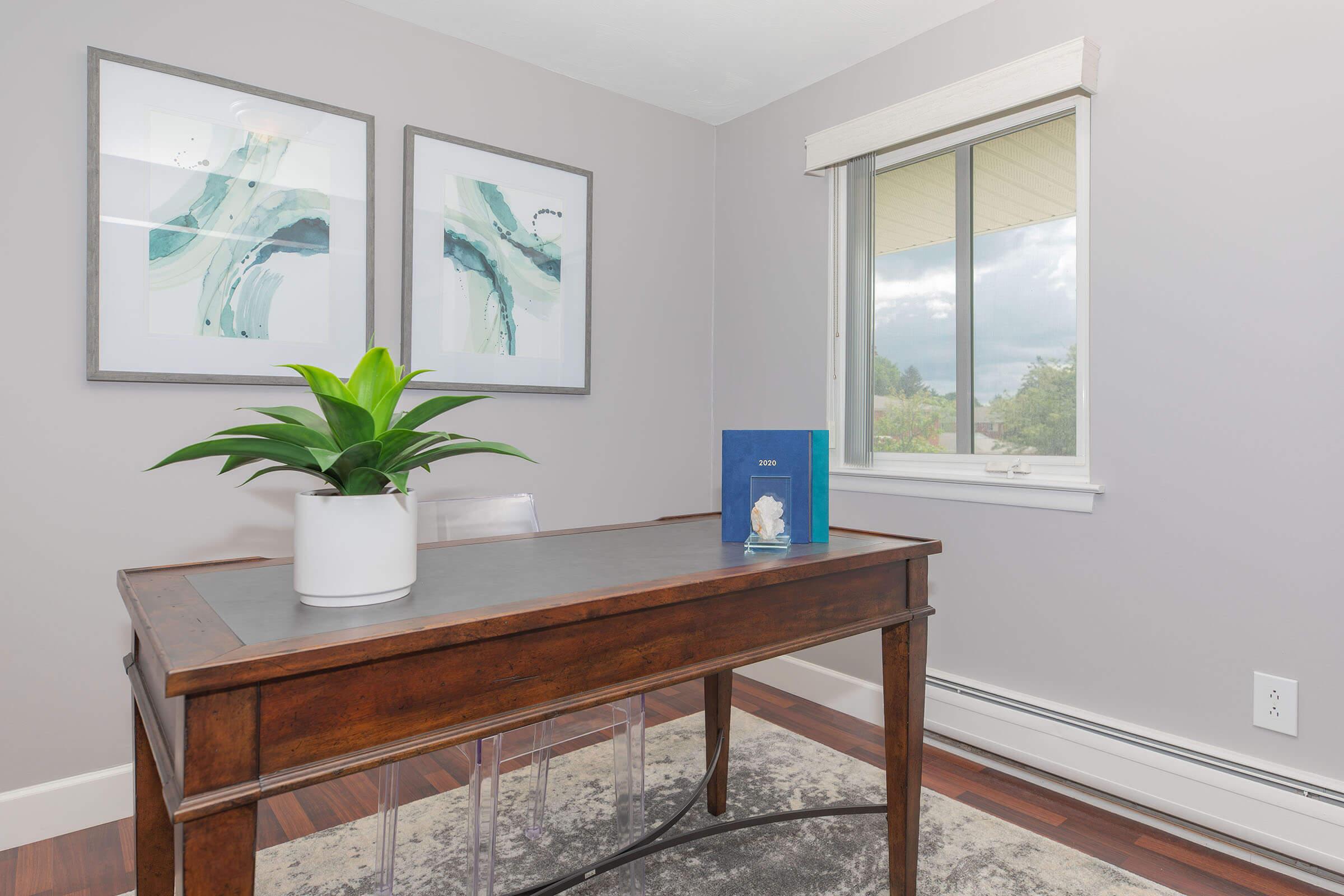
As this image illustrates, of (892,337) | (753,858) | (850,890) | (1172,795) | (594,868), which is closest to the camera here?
(594,868)

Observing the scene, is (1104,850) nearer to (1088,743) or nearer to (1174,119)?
(1088,743)

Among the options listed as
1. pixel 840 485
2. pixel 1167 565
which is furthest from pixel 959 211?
pixel 1167 565

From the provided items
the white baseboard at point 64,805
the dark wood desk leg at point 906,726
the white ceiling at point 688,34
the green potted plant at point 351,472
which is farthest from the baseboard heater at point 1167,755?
the white baseboard at point 64,805

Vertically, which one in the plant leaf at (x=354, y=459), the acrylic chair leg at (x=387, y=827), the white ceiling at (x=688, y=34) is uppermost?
the white ceiling at (x=688, y=34)

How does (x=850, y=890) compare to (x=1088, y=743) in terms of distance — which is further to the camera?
(x=1088, y=743)

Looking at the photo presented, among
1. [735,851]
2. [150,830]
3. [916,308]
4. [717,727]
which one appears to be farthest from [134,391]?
[916,308]

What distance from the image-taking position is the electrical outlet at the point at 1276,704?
188cm

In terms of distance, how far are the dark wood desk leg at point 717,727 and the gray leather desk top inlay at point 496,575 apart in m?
0.53

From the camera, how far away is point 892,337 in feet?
9.53

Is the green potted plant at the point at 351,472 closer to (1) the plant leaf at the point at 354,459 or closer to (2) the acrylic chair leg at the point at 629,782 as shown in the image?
(1) the plant leaf at the point at 354,459

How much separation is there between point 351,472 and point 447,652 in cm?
29

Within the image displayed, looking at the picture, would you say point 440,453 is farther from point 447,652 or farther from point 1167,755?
point 1167,755

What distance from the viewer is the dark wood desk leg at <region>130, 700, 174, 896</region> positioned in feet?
3.88

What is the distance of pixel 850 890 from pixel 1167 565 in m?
1.26
